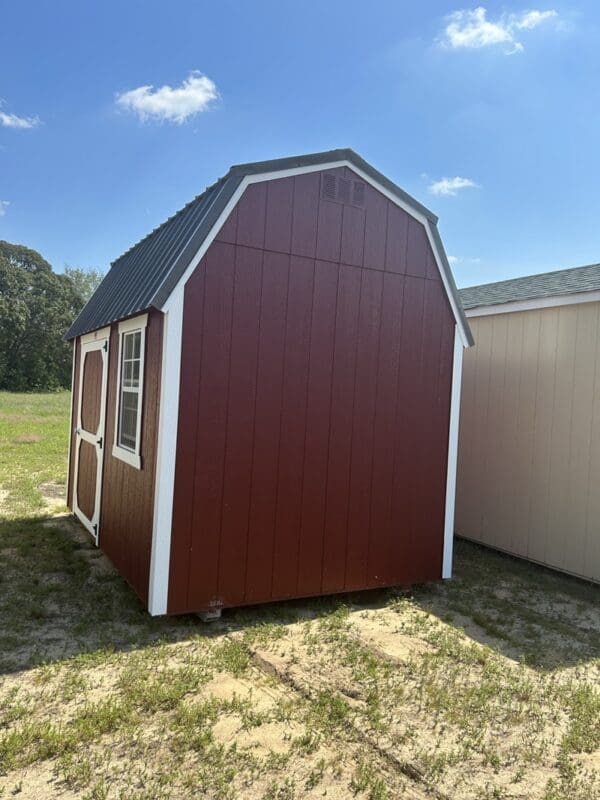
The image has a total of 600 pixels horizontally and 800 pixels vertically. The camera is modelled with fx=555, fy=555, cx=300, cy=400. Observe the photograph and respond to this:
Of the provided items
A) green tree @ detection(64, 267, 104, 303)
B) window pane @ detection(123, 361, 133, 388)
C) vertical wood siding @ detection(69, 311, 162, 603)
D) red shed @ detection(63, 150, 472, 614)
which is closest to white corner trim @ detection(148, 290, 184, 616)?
red shed @ detection(63, 150, 472, 614)

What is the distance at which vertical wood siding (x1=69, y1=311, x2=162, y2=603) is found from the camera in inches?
153

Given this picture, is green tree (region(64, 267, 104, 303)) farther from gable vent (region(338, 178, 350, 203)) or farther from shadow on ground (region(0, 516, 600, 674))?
gable vent (region(338, 178, 350, 203))

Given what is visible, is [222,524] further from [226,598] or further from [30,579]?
[30,579]

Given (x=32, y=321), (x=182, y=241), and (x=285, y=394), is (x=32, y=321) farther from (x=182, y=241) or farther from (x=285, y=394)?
(x=285, y=394)

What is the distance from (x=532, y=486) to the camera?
19.1 feet

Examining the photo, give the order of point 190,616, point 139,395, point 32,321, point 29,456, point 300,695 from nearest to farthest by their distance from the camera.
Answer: point 300,695, point 190,616, point 139,395, point 29,456, point 32,321

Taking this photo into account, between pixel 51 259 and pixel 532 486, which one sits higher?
pixel 51 259

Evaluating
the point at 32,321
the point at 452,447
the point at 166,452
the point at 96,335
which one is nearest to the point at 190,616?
the point at 166,452

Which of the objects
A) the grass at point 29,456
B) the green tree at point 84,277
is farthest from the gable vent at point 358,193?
the green tree at point 84,277

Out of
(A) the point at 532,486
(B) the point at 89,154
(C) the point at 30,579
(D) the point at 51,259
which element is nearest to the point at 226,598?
(C) the point at 30,579

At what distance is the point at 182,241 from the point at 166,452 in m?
1.52

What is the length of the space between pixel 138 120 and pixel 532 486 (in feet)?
39.3

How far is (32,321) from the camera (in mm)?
33719

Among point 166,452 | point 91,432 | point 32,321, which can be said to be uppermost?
point 32,321
